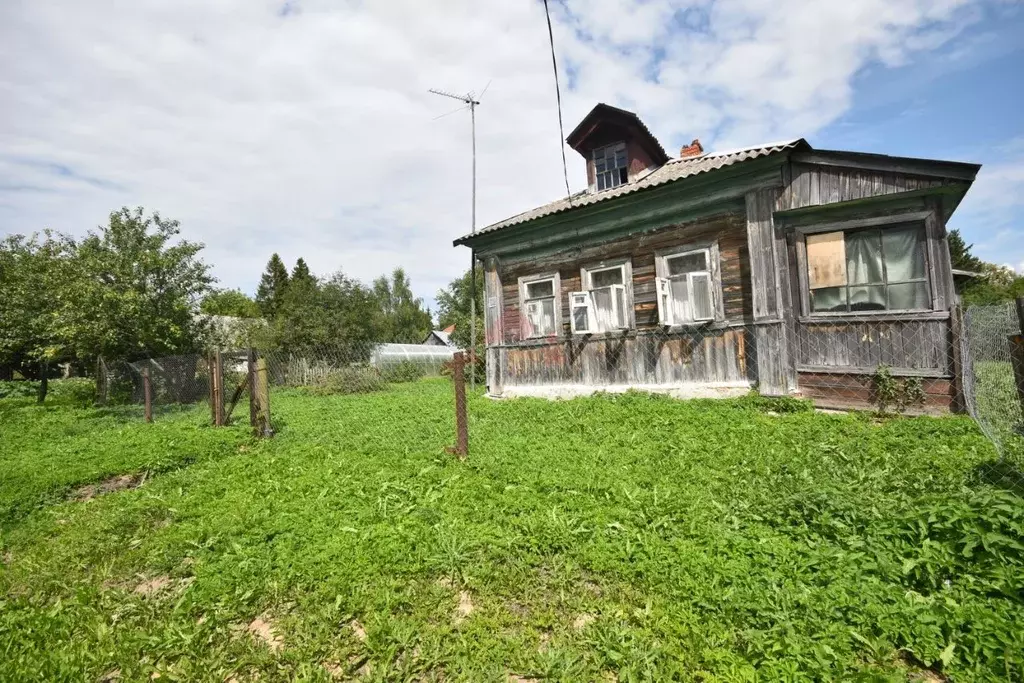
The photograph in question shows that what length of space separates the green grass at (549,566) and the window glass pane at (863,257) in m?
2.40

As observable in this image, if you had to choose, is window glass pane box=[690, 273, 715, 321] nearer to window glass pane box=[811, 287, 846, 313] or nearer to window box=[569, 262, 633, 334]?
window box=[569, 262, 633, 334]

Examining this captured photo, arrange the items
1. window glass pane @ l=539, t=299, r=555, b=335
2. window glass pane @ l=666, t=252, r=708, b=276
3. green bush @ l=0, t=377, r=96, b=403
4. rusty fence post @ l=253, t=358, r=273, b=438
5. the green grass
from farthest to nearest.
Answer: green bush @ l=0, t=377, r=96, b=403
window glass pane @ l=539, t=299, r=555, b=335
window glass pane @ l=666, t=252, r=708, b=276
rusty fence post @ l=253, t=358, r=273, b=438
the green grass

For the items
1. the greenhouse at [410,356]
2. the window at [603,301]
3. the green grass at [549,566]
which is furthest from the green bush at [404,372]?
the green grass at [549,566]

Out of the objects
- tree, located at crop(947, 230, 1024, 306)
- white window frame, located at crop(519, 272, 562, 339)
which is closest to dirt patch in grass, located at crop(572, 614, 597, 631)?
white window frame, located at crop(519, 272, 562, 339)

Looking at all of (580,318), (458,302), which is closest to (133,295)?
(580,318)

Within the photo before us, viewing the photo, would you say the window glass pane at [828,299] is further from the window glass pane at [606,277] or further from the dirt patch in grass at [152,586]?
the dirt patch in grass at [152,586]

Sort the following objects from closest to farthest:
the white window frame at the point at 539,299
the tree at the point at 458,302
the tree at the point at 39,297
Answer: the white window frame at the point at 539,299 < the tree at the point at 39,297 < the tree at the point at 458,302

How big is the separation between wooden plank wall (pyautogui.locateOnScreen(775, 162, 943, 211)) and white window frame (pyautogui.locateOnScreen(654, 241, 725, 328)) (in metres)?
1.27

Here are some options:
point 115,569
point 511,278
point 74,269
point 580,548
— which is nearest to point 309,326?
point 74,269

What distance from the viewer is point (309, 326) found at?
918 inches

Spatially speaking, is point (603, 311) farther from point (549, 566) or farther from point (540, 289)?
point (549, 566)

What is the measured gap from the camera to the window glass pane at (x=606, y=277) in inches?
385

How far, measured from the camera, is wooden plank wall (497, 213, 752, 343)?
323 inches

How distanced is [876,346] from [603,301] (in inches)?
180
